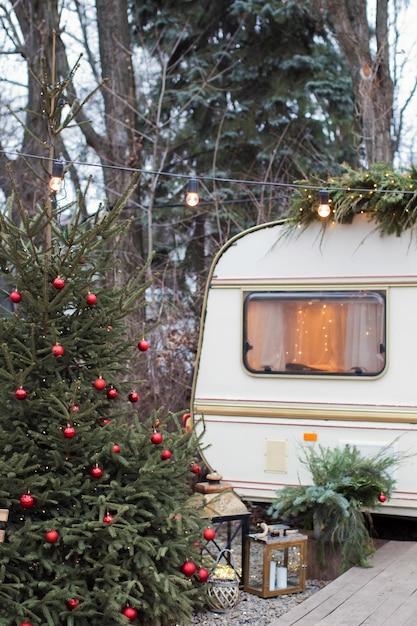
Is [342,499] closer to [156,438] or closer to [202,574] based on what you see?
[202,574]

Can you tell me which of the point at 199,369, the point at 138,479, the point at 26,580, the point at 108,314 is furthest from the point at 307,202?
the point at 26,580

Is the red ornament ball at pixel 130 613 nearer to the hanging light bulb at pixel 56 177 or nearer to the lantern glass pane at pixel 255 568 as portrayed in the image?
the lantern glass pane at pixel 255 568

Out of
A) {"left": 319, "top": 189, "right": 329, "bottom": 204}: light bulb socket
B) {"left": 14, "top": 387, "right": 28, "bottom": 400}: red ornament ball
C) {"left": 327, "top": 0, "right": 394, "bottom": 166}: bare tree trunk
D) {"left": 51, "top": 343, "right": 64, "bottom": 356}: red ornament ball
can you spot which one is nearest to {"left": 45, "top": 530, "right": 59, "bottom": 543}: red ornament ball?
{"left": 14, "top": 387, "right": 28, "bottom": 400}: red ornament ball

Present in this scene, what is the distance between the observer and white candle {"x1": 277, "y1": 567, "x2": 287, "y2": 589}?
226 inches

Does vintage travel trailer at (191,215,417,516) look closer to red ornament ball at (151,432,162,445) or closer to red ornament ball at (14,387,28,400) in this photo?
red ornament ball at (151,432,162,445)

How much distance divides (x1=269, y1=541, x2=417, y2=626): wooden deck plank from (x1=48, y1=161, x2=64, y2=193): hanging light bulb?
2908mm

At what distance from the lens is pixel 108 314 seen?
4824 millimetres

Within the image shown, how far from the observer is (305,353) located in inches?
284

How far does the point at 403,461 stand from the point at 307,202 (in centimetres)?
240

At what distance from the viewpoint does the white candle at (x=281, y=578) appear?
573cm

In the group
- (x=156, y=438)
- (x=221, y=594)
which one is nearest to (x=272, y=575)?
(x=221, y=594)

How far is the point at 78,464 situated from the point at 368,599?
208 cm

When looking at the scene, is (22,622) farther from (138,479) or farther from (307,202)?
(307,202)

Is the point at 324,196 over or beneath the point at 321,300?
over
